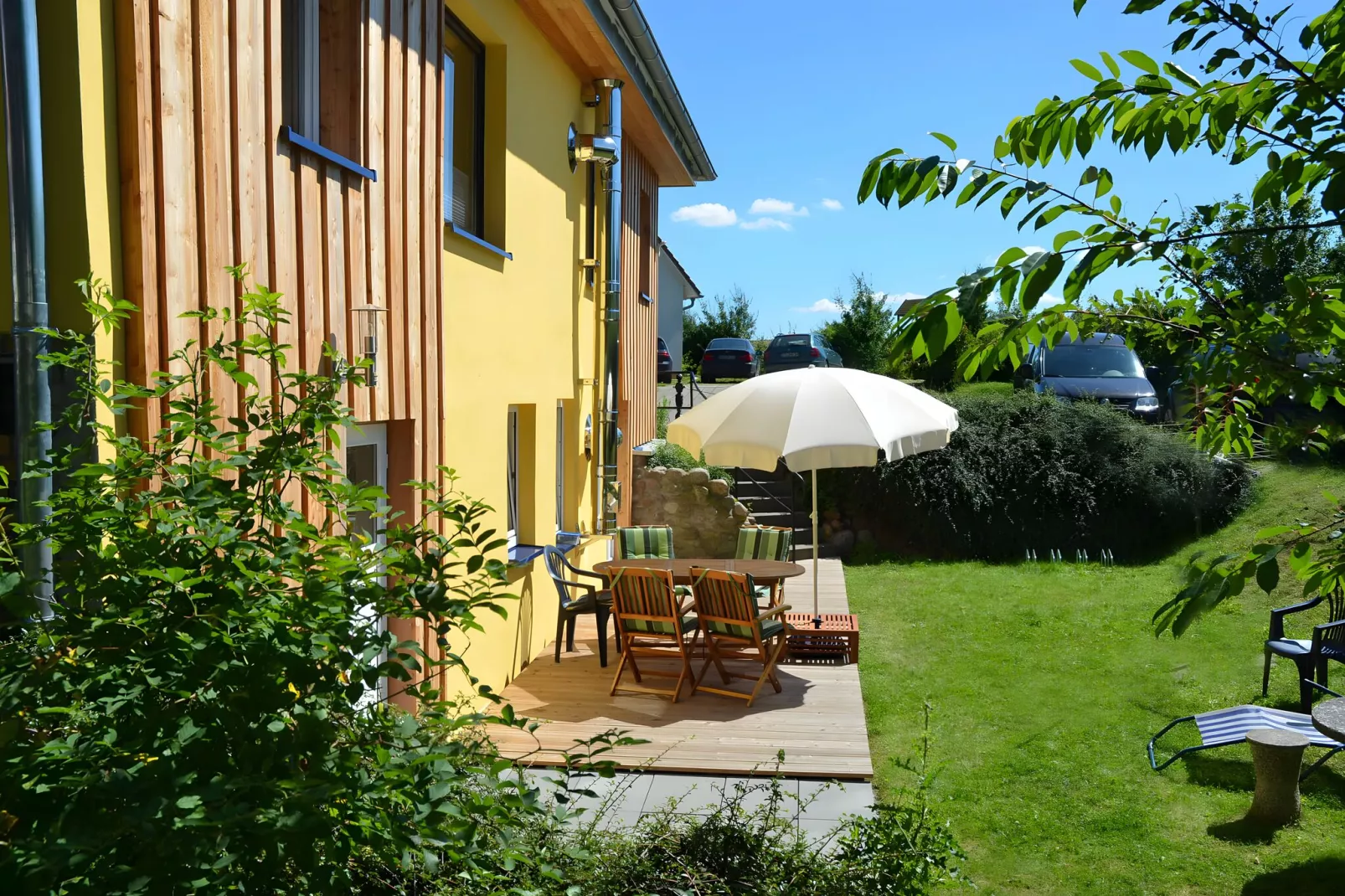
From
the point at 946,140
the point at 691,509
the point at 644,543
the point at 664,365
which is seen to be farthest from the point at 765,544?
the point at 664,365

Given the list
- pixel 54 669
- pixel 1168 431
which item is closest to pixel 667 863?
pixel 54 669

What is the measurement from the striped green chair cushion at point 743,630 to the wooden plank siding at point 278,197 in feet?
8.76

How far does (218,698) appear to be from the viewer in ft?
6.25

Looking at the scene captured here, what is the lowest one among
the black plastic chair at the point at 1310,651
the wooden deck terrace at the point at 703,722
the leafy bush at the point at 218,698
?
the wooden deck terrace at the point at 703,722

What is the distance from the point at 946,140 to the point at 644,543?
8516 mm

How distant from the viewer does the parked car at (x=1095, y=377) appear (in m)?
16.7

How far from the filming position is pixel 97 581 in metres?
2.05

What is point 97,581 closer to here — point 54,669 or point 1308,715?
point 54,669

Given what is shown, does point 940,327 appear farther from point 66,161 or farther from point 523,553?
point 523,553

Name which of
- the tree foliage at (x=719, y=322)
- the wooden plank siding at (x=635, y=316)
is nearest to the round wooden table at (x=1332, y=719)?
the wooden plank siding at (x=635, y=316)

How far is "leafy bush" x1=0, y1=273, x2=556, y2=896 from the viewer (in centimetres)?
170

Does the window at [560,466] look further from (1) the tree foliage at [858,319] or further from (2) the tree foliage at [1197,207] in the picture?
(1) the tree foliage at [858,319]

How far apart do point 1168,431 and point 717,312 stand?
3273cm

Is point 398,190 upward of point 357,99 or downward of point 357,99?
downward
